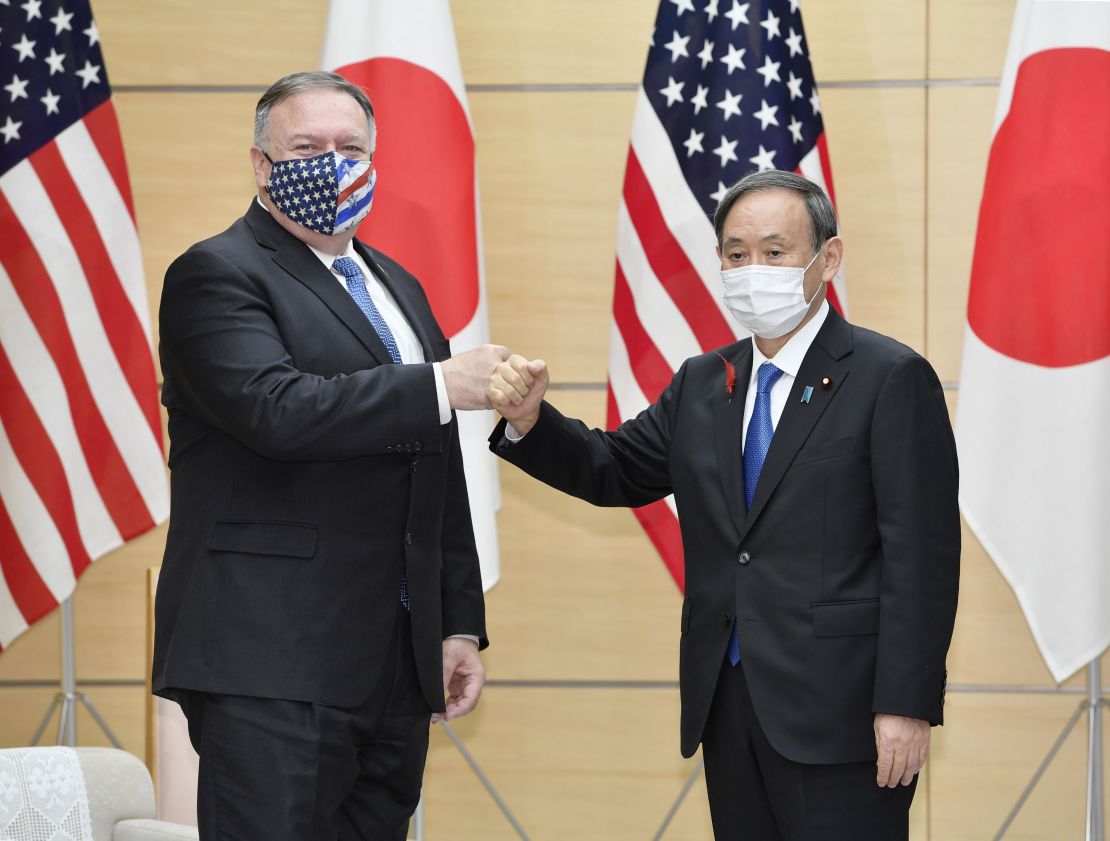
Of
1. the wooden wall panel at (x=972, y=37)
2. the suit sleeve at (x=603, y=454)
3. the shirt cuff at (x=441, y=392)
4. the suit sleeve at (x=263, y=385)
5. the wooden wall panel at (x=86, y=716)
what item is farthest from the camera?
the wooden wall panel at (x=86, y=716)

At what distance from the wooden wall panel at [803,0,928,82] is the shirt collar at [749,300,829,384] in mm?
1861

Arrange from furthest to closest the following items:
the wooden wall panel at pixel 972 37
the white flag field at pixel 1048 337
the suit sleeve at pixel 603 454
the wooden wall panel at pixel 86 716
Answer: the wooden wall panel at pixel 86 716 → the wooden wall panel at pixel 972 37 → the white flag field at pixel 1048 337 → the suit sleeve at pixel 603 454

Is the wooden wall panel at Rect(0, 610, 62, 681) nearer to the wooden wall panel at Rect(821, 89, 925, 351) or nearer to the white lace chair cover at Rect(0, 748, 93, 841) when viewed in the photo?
the white lace chair cover at Rect(0, 748, 93, 841)

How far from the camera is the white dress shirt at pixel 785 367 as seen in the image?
2.42m

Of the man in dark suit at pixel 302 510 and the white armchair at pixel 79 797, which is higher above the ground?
the man in dark suit at pixel 302 510

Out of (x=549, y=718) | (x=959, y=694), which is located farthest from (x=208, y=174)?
(x=959, y=694)

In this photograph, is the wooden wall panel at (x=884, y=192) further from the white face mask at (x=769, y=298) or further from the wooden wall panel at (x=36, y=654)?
the wooden wall panel at (x=36, y=654)

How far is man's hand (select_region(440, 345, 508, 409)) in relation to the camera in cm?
215

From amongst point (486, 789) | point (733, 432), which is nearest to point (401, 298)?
point (733, 432)

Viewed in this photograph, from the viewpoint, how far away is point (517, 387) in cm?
232

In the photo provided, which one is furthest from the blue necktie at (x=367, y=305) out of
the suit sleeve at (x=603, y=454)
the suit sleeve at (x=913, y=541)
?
the suit sleeve at (x=913, y=541)

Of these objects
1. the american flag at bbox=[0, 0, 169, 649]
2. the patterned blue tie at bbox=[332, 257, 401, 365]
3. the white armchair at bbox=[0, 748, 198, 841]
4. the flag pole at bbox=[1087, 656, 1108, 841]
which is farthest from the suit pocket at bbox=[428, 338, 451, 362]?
the flag pole at bbox=[1087, 656, 1108, 841]

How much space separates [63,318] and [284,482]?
217 cm

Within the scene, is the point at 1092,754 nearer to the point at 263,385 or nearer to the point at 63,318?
the point at 263,385
